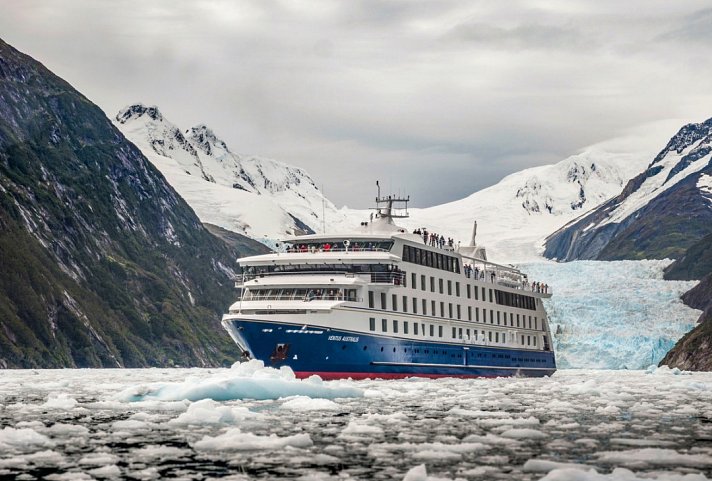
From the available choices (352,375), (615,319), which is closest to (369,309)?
(352,375)

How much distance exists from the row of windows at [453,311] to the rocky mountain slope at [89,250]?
58.0 meters

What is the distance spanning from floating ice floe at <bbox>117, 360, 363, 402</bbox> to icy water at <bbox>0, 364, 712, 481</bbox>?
53mm

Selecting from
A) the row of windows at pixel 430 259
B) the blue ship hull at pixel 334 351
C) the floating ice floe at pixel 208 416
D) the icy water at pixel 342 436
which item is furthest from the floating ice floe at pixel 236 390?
the row of windows at pixel 430 259

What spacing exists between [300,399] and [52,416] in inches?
321

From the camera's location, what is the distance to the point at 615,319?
113m

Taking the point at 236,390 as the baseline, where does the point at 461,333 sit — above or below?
above

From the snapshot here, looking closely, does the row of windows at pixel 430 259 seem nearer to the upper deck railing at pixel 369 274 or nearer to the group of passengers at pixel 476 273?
the group of passengers at pixel 476 273

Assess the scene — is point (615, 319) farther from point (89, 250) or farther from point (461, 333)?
point (89, 250)

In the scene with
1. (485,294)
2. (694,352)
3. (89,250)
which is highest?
(89,250)

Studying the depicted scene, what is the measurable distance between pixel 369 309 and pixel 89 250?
10405 centimetres

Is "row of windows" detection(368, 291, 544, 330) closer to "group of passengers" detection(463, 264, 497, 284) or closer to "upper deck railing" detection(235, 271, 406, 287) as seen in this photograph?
"upper deck railing" detection(235, 271, 406, 287)

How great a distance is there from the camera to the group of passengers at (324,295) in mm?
51453

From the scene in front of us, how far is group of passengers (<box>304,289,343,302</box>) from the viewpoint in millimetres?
→ 51453

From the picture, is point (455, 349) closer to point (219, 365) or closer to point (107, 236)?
point (219, 365)
